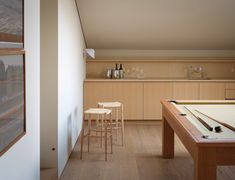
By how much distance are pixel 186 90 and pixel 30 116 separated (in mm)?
4891

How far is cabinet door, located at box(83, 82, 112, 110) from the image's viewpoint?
713 centimetres

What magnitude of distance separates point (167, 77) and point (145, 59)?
2.03ft

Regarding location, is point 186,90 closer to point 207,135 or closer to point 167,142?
point 167,142

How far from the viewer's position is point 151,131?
6.50 metres

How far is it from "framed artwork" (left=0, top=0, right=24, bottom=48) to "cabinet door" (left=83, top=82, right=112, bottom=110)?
4.75 meters

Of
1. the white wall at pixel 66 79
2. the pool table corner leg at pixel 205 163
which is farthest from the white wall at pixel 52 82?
the pool table corner leg at pixel 205 163

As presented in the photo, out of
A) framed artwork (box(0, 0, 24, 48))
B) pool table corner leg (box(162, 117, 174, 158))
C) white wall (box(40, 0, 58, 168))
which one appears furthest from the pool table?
framed artwork (box(0, 0, 24, 48))

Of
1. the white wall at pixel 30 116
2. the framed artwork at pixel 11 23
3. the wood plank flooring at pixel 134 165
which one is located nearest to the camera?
the framed artwork at pixel 11 23

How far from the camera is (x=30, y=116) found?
266 cm

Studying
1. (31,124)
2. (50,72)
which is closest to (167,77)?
(50,72)

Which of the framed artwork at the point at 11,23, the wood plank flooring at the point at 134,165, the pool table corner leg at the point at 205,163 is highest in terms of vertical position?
the framed artwork at the point at 11,23

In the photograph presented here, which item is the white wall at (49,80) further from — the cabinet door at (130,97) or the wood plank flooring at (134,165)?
the cabinet door at (130,97)

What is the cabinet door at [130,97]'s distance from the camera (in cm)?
717

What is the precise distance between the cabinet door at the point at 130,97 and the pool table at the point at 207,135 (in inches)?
106
